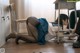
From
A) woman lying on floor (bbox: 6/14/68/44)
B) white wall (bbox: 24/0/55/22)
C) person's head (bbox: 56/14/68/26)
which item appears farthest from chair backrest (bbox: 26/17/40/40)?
white wall (bbox: 24/0/55/22)

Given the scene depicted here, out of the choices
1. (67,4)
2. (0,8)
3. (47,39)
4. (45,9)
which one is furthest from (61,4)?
(45,9)

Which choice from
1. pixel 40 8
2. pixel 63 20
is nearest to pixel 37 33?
pixel 63 20

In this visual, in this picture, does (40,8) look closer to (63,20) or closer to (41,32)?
(63,20)

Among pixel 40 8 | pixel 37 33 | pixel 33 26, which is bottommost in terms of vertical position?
pixel 37 33

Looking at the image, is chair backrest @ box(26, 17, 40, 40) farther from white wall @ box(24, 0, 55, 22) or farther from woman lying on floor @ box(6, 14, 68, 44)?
white wall @ box(24, 0, 55, 22)

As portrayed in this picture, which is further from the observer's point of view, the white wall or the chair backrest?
the white wall

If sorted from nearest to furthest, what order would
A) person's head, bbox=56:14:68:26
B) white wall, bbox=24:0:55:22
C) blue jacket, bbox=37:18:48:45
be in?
blue jacket, bbox=37:18:48:45, person's head, bbox=56:14:68:26, white wall, bbox=24:0:55:22

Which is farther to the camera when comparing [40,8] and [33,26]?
[40,8]

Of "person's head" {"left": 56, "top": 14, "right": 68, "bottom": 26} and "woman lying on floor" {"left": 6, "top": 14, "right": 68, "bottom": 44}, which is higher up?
"person's head" {"left": 56, "top": 14, "right": 68, "bottom": 26}

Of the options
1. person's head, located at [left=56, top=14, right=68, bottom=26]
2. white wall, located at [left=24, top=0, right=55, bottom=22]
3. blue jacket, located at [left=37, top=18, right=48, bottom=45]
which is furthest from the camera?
white wall, located at [left=24, top=0, right=55, bottom=22]

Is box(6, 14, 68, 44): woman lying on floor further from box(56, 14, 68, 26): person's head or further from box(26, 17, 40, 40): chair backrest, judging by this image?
box(56, 14, 68, 26): person's head

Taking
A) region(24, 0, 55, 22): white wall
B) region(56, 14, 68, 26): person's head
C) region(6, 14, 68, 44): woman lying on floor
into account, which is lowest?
region(6, 14, 68, 44): woman lying on floor

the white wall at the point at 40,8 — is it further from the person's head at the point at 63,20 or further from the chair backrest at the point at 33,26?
the chair backrest at the point at 33,26

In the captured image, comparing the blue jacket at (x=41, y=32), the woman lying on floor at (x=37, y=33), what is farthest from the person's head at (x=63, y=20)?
the blue jacket at (x=41, y=32)
